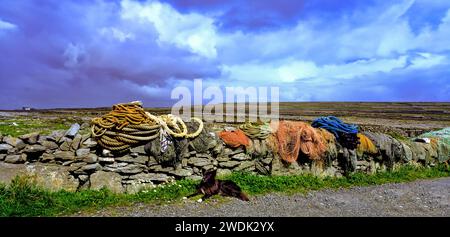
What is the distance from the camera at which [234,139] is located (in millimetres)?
11062

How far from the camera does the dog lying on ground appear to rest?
9561 mm

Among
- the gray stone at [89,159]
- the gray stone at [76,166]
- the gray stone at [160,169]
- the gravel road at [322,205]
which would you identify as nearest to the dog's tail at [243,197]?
the gravel road at [322,205]

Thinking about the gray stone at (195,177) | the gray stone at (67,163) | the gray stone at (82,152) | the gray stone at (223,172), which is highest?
the gray stone at (82,152)

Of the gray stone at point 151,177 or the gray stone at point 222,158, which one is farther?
the gray stone at point 222,158

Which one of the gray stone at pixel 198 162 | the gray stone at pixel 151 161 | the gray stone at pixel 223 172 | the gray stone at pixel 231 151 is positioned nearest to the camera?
the gray stone at pixel 151 161

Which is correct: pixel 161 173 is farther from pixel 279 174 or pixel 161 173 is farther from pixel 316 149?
pixel 316 149

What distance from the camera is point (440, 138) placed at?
702 inches

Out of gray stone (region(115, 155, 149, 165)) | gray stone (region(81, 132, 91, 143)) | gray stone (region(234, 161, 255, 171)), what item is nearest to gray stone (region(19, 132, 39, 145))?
gray stone (region(81, 132, 91, 143))

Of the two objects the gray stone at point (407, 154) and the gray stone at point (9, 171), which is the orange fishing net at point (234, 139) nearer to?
the gray stone at point (9, 171)

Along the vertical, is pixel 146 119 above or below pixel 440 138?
above

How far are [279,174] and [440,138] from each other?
1031cm

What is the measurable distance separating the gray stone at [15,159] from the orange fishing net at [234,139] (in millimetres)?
4936

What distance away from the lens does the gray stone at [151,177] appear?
31.7 ft

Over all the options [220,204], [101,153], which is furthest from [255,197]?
[101,153]
